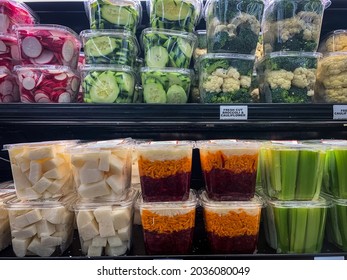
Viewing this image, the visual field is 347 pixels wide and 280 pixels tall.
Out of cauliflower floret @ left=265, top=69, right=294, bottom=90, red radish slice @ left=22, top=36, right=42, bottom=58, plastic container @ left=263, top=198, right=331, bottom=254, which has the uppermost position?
red radish slice @ left=22, top=36, right=42, bottom=58

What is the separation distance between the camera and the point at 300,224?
122 centimetres

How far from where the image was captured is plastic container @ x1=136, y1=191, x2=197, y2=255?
46.7 inches

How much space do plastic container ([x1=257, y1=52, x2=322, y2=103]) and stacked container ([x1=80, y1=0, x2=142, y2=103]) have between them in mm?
567

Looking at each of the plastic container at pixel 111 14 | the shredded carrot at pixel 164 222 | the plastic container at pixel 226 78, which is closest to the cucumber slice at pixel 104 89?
the plastic container at pixel 111 14

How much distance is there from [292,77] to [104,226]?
929 mm

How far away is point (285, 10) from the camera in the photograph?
1250 mm

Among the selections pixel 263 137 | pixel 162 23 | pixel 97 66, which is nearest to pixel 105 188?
pixel 97 66

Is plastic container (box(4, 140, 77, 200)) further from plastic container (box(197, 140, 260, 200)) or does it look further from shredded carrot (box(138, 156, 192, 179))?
plastic container (box(197, 140, 260, 200))

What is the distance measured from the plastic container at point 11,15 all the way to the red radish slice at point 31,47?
0.56 ft

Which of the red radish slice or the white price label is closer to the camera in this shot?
the white price label

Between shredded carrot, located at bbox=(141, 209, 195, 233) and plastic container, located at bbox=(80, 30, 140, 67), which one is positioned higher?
plastic container, located at bbox=(80, 30, 140, 67)

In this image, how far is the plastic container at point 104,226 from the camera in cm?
119

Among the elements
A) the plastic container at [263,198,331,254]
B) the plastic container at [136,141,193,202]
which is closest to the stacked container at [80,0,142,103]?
the plastic container at [136,141,193,202]

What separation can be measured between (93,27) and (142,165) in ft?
2.04
